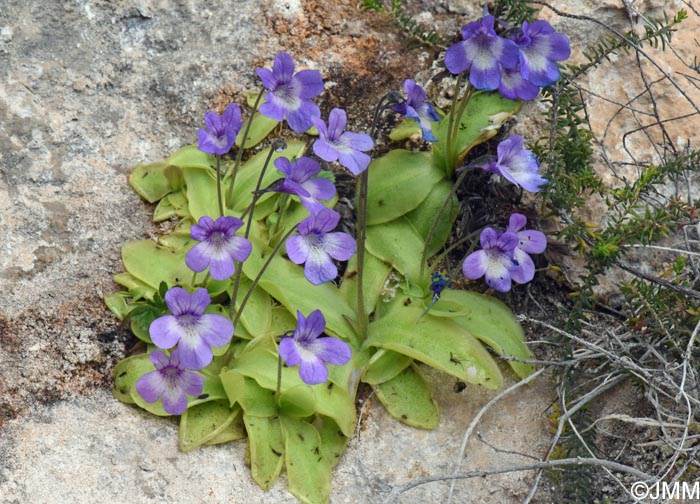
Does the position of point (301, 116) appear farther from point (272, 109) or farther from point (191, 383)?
point (191, 383)

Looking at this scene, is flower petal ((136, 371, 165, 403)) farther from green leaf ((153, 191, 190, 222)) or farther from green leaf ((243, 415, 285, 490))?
green leaf ((153, 191, 190, 222))

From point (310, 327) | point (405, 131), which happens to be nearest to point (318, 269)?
point (310, 327)

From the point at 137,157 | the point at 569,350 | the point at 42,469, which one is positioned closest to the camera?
the point at 42,469

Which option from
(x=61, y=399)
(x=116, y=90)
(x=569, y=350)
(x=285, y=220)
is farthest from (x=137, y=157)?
(x=569, y=350)

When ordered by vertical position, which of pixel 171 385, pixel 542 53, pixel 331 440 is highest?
pixel 542 53

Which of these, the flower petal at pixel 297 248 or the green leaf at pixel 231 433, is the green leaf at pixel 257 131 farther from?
the green leaf at pixel 231 433

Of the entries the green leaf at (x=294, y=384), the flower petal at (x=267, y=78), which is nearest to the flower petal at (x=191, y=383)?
the green leaf at (x=294, y=384)

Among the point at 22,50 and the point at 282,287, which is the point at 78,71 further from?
the point at 282,287
